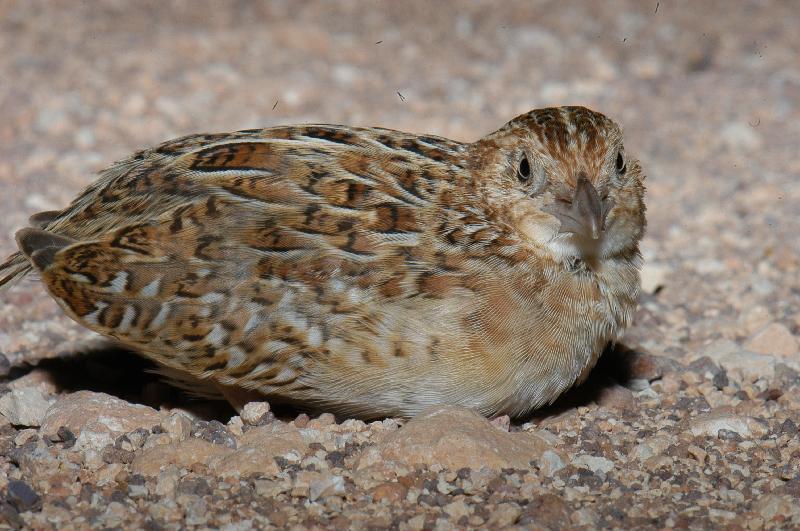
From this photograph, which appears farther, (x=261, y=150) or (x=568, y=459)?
(x=261, y=150)

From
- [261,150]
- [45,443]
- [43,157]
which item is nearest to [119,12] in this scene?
[43,157]

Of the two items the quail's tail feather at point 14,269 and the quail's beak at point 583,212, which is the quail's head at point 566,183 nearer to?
the quail's beak at point 583,212

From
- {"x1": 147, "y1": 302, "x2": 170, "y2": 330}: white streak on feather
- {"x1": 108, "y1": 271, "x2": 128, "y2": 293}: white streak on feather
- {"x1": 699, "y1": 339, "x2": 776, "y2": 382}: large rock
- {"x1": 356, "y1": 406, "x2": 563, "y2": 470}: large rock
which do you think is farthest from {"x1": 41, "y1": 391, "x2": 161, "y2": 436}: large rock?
{"x1": 699, "y1": 339, "x2": 776, "y2": 382}: large rock

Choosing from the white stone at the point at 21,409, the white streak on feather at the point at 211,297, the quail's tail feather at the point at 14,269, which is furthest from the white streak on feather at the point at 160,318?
the quail's tail feather at the point at 14,269

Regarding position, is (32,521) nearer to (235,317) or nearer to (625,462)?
(235,317)

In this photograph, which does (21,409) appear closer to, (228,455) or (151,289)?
(151,289)

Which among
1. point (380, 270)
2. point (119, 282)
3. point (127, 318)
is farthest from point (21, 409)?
point (380, 270)
